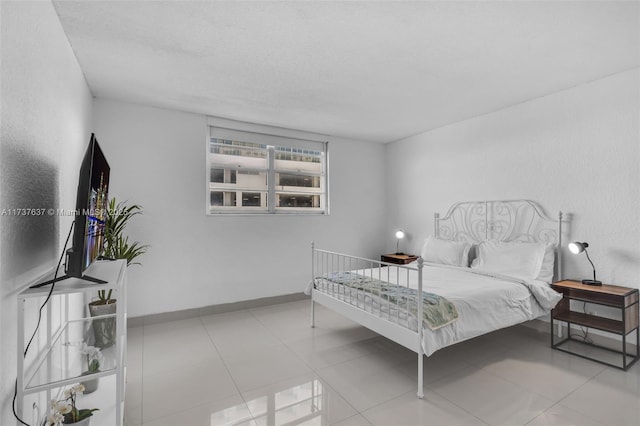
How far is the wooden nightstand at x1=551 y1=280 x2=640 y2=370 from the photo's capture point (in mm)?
2473

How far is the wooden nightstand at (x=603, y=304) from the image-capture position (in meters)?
2.47

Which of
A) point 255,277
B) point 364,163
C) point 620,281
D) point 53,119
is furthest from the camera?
point 364,163

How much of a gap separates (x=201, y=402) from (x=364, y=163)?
166 inches

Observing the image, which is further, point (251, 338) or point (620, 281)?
point (251, 338)

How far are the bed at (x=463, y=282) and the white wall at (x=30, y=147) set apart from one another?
2.17 metres

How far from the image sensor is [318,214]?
4.75 m

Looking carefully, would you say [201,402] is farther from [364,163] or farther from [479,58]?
[364,163]

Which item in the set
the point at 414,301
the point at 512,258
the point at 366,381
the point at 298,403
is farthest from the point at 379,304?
the point at 512,258

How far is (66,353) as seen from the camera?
5.05 ft

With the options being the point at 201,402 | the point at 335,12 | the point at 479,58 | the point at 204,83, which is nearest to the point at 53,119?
the point at 204,83

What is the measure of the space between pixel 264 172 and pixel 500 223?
128 inches

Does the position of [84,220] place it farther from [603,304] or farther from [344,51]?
[603,304]

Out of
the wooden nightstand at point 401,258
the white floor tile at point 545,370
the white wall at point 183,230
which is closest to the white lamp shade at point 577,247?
the white floor tile at point 545,370

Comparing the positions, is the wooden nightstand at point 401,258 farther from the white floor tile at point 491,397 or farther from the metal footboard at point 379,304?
the white floor tile at point 491,397
